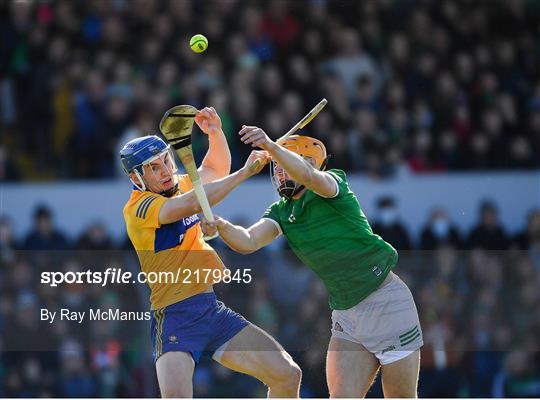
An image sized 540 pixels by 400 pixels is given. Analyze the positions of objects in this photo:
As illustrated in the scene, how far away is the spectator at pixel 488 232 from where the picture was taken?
951 cm

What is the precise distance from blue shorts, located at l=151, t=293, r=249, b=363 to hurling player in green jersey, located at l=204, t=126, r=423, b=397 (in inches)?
13.8

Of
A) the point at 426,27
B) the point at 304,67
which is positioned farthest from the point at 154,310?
the point at 426,27

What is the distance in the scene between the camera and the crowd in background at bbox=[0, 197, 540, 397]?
7.44 meters

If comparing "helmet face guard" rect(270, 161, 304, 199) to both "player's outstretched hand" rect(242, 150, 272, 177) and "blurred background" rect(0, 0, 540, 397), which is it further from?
"blurred background" rect(0, 0, 540, 397)

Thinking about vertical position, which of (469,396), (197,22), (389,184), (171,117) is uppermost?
(197,22)

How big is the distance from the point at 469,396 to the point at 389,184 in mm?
2033

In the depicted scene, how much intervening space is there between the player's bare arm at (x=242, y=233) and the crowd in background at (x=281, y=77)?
3306 mm

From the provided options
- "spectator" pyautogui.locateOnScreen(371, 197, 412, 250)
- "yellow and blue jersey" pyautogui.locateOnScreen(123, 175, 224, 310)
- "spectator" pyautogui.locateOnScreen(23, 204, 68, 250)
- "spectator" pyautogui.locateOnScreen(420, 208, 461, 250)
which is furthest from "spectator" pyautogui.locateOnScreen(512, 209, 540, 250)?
"yellow and blue jersey" pyautogui.locateOnScreen(123, 175, 224, 310)

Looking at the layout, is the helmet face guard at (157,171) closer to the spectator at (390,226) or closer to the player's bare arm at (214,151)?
the player's bare arm at (214,151)

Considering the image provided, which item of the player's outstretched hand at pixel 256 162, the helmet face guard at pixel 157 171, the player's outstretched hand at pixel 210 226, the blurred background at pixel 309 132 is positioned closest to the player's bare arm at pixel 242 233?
the player's outstretched hand at pixel 210 226

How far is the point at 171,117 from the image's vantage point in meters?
6.29

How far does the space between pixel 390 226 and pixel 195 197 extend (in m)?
3.35

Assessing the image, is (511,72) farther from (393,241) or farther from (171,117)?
(171,117)

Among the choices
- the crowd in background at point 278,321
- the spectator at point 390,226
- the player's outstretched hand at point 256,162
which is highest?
the player's outstretched hand at point 256,162
